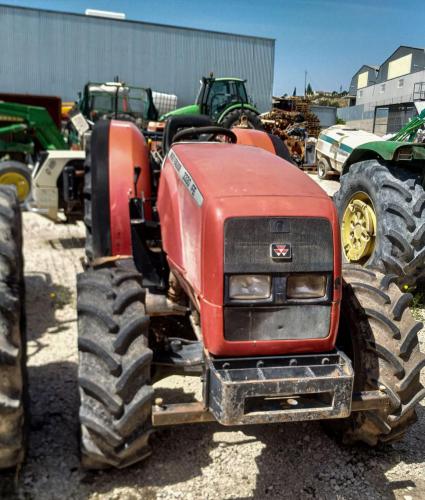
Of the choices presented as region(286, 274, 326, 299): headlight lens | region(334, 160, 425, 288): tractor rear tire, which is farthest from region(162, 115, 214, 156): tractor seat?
region(334, 160, 425, 288): tractor rear tire

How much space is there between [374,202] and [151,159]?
6.96 ft

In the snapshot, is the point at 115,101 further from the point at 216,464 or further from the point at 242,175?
the point at 216,464

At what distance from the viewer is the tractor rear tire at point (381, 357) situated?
2.96 meters

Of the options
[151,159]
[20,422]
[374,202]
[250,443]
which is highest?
[151,159]

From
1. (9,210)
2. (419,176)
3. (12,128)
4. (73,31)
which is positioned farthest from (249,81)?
(9,210)

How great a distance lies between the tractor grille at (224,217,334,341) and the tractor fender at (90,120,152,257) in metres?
1.41

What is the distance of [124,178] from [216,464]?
1.93 metres

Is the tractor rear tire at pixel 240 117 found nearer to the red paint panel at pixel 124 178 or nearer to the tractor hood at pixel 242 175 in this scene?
the red paint panel at pixel 124 178

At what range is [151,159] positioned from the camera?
4.49 metres

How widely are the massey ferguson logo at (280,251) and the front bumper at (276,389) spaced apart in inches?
18.8

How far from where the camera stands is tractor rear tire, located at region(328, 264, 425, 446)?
2.96 m

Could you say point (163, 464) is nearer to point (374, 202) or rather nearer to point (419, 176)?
point (374, 202)

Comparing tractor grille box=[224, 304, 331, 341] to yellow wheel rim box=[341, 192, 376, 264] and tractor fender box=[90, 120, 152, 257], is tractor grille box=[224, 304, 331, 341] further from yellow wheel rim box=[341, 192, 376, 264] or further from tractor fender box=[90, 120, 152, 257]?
yellow wheel rim box=[341, 192, 376, 264]

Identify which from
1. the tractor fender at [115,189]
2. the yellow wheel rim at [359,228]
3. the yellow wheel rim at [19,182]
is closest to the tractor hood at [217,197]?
the tractor fender at [115,189]
